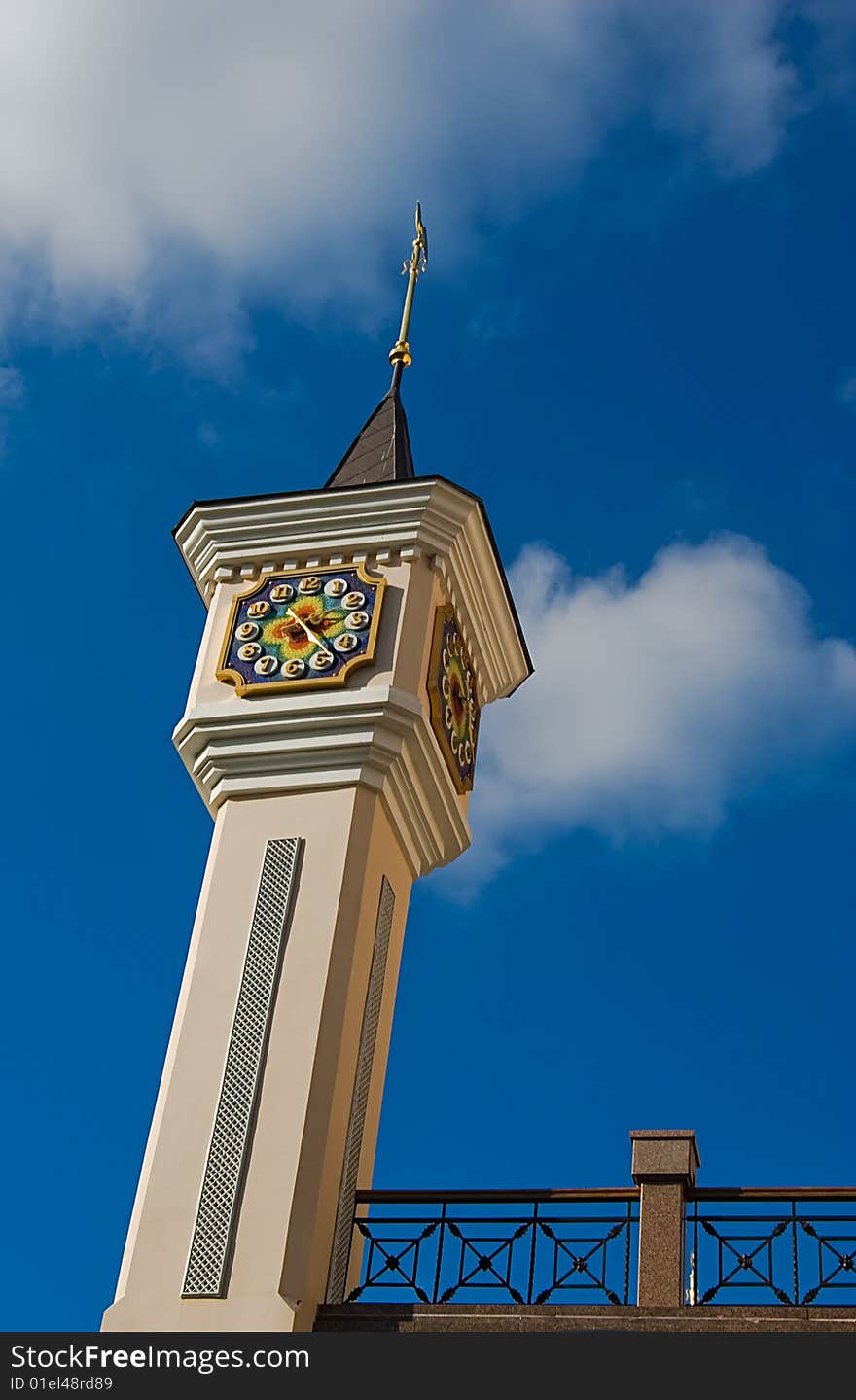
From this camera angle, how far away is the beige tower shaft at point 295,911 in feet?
34.7

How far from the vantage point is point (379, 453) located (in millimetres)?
15422

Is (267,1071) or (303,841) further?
(303,841)

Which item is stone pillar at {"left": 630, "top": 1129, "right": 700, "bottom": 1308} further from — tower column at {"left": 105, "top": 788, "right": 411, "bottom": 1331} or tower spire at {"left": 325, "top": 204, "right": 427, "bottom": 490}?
tower spire at {"left": 325, "top": 204, "right": 427, "bottom": 490}

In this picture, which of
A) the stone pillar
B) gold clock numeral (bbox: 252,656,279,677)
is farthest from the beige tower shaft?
the stone pillar

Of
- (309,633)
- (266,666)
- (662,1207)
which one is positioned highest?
(309,633)

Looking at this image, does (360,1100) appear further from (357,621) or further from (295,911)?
(357,621)

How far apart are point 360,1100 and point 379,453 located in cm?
570

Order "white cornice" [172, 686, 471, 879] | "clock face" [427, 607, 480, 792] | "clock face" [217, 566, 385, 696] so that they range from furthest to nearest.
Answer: "clock face" [427, 607, 480, 792], "clock face" [217, 566, 385, 696], "white cornice" [172, 686, 471, 879]

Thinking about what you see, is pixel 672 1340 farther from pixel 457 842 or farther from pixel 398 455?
pixel 398 455

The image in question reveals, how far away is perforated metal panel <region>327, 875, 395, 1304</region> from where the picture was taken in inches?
426

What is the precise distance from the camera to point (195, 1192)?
35.4 feet

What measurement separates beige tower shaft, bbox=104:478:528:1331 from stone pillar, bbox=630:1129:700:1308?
171 centimetres

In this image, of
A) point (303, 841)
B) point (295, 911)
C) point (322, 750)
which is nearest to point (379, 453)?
point (322, 750)

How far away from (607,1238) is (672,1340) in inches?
39.0
